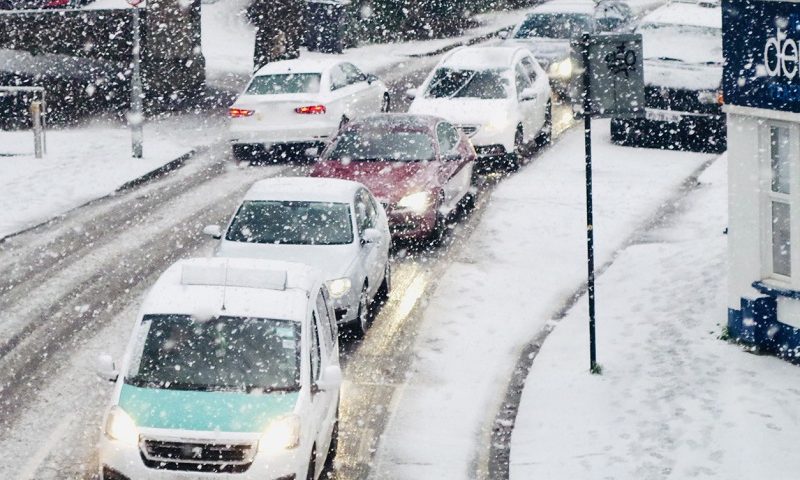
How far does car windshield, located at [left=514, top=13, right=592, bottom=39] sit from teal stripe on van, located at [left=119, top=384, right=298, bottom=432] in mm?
22460

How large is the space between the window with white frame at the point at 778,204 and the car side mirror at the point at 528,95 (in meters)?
10.4

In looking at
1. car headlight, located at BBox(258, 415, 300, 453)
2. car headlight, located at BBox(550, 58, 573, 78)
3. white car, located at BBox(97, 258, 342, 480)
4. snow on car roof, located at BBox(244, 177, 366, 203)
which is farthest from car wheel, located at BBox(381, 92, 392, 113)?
car headlight, located at BBox(258, 415, 300, 453)

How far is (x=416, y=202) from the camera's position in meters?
18.6

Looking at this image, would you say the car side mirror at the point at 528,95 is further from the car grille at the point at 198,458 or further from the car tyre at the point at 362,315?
the car grille at the point at 198,458

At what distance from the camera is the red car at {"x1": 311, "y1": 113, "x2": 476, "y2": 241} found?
60.7 ft

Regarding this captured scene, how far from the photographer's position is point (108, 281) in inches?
680

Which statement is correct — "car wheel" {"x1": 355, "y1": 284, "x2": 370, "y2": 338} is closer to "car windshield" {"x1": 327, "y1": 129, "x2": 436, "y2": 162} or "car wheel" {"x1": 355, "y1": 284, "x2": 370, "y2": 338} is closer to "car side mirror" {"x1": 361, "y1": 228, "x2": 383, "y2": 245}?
"car side mirror" {"x1": 361, "y1": 228, "x2": 383, "y2": 245}

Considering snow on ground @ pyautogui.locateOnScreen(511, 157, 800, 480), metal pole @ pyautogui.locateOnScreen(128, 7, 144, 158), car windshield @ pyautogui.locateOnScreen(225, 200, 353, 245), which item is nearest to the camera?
snow on ground @ pyautogui.locateOnScreen(511, 157, 800, 480)

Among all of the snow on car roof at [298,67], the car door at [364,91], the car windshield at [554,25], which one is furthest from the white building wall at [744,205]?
the car windshield at [554,25]

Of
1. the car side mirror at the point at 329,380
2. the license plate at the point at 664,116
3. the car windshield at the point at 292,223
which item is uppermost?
the license plate at the point at 664,116

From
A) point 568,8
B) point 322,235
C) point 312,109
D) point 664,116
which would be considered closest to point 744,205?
point 322,235

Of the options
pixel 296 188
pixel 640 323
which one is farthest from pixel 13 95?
pixel 640 323

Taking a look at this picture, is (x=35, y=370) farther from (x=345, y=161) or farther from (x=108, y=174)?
(x=108, y=174)

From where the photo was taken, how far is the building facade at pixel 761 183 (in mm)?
13258
